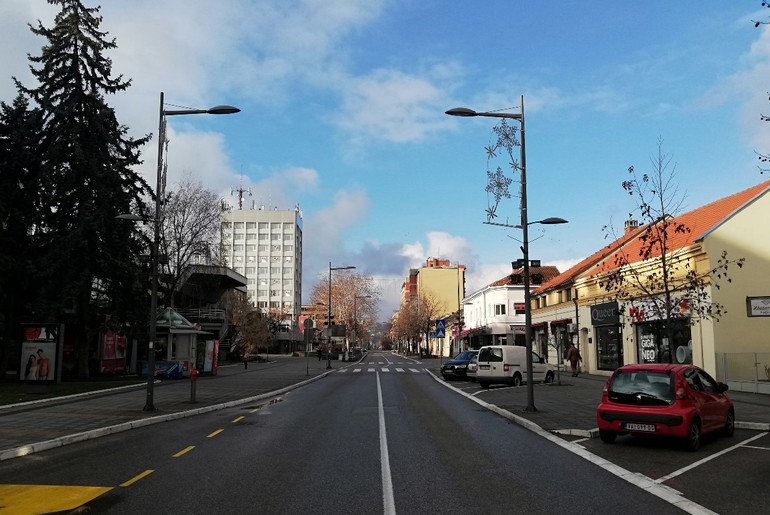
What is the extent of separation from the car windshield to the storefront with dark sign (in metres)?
20.3

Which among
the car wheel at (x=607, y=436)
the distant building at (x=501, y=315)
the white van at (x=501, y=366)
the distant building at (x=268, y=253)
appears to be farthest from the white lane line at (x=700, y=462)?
the distant building at (x=268, y=253)

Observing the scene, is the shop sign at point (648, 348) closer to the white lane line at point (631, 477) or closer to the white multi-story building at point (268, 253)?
the white lane line at point (631, 477)

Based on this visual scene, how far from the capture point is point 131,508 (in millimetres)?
6477

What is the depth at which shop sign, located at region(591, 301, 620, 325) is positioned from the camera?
31.1 meters

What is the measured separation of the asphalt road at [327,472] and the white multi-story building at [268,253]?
141438mm

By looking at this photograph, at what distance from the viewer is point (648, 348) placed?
27.6 metres

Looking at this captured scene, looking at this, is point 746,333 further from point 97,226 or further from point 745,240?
point 97,226

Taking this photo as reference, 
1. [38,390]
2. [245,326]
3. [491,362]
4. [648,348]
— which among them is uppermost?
[245,326]

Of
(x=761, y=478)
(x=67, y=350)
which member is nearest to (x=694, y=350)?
(x=761, y=478)

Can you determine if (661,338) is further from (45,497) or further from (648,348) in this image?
(45,497)

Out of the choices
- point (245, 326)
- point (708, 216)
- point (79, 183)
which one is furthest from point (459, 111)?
point (245, 326)

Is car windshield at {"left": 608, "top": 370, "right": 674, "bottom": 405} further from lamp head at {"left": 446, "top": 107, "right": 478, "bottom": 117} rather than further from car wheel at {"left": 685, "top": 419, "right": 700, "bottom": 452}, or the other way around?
lamp head at {"left": 446, "top": 107, "right": 478, "bottom": 117}

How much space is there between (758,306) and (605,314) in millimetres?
9669

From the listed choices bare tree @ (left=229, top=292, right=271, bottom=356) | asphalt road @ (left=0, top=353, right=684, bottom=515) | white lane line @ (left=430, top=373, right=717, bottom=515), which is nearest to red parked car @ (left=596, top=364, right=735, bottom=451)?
white lane line @ (left=430, top=373, right=717, bottom=515)
